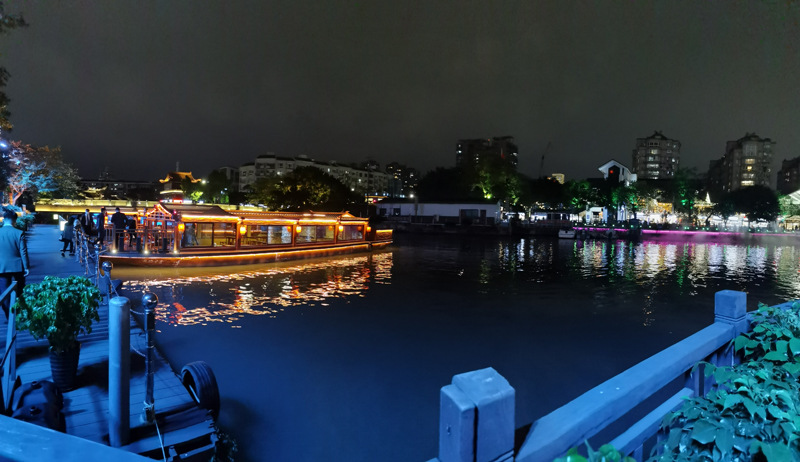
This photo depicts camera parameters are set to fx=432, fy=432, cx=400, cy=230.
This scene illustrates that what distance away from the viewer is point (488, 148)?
554 feet

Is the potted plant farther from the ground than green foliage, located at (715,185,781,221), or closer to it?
closer to it

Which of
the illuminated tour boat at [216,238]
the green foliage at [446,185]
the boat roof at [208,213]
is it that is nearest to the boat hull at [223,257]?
the illuminated tour boat at [216,238]

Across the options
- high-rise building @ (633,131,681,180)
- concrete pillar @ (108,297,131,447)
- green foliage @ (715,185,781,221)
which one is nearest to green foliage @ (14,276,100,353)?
concrete pillar @ (108,297,131,447)

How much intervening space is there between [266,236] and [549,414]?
25244 millimetres

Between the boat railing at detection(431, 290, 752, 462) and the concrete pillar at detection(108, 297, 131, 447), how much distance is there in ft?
10.8

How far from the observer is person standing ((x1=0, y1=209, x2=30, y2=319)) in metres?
7.11

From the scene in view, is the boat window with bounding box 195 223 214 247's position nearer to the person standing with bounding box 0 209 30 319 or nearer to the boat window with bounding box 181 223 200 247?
the boat window with bounding box 181 223 200 247

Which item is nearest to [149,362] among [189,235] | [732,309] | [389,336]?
[732,309]

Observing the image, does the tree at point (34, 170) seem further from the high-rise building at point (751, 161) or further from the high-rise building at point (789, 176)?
the high-rise building at point (789, 176)

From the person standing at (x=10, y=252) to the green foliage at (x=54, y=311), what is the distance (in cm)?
307

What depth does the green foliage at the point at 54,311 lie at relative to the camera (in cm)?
474

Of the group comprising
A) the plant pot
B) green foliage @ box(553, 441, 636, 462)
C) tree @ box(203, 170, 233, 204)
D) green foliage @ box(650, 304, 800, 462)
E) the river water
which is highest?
tree @ box(203, 170, 233, 204)

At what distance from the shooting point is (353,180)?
122 metres

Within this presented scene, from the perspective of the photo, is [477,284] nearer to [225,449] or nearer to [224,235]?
[225,449]
